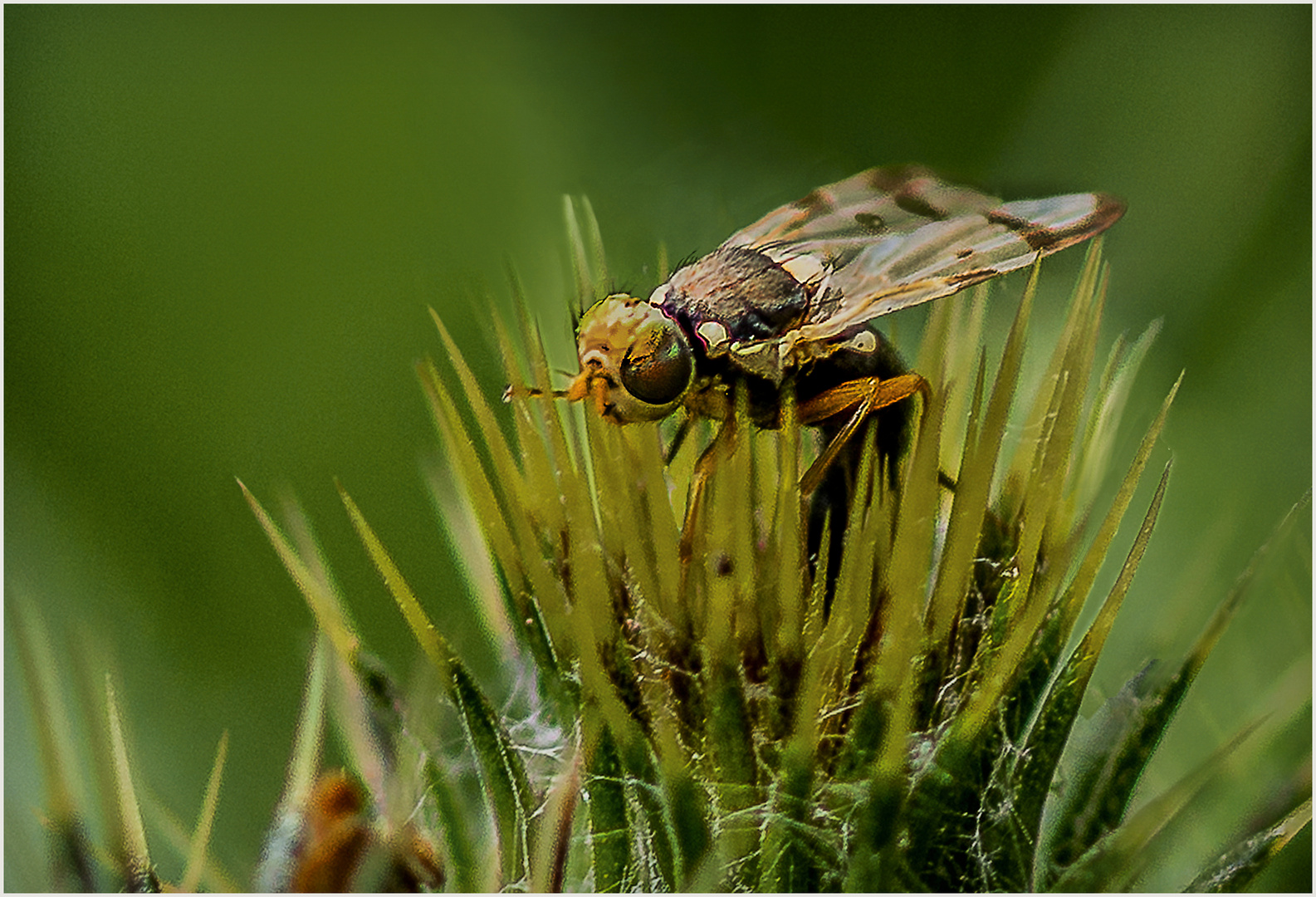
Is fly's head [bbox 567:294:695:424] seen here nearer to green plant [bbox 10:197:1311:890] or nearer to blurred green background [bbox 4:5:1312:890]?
green plant [bbox 10:197:1311:890]

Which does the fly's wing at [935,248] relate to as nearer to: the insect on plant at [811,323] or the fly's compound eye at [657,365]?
the insect on plant at [811,323]

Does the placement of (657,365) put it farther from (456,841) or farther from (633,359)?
(456,841)

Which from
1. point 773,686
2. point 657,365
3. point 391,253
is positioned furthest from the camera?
point 391,253

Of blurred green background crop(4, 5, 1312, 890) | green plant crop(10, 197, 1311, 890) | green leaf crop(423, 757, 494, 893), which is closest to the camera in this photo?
green plant crop(10, 197, 1311, 890)

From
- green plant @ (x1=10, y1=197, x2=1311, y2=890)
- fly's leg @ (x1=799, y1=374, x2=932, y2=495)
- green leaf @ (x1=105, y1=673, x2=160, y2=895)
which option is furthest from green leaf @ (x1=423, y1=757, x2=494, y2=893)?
fly's leg @ (x1=799, y1=374, x2=932, y2=495)

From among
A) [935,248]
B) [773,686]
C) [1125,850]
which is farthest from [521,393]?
[1125,850]

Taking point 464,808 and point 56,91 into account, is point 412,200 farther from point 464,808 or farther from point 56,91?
point 464,808

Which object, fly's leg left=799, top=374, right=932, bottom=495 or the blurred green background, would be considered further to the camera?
the blurred green background
